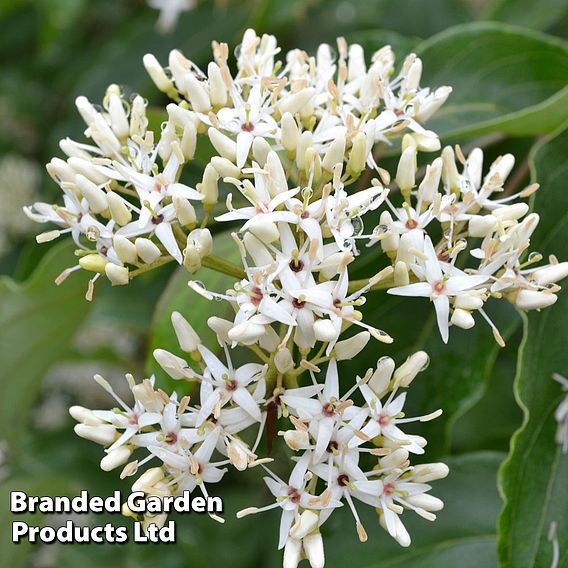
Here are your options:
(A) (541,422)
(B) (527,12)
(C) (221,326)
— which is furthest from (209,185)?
(B) (527,12)

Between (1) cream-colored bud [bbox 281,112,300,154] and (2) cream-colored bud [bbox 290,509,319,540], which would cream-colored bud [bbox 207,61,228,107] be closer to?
(1) cream-colored bud [bbox 281,112,300,154]

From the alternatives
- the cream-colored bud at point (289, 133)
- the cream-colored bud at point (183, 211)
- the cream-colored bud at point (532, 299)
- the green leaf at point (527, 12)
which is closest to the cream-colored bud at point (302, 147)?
the cream-colored bud at point (289, 133)

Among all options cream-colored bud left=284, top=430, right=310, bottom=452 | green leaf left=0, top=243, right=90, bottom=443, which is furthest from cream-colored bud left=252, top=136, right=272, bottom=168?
green leaf left=0, top=243, right=90, bottom=443

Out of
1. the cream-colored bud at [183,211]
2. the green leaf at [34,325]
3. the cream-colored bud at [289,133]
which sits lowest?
the cream-colored bud at [183,211]

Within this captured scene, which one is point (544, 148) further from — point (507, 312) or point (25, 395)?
point (25, 395)

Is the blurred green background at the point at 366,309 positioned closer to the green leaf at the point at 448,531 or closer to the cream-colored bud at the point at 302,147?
the green leaf at the point at 448,531

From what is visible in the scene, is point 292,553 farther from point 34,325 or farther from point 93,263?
point 34,325

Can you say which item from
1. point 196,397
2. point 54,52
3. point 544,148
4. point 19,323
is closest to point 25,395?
point 19,323
